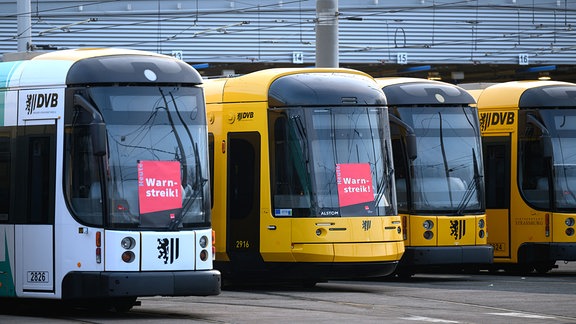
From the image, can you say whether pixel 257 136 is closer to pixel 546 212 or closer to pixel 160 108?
pixel 160 108

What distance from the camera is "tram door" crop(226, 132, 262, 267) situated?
19438 mm

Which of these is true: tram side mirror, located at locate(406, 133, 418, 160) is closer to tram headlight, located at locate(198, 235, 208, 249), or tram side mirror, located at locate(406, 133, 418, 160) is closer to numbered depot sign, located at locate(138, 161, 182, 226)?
tram headlight, located at locate(198, 235, 208, 249)

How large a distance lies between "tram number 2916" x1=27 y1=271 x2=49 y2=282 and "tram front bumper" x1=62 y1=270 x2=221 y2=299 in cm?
28

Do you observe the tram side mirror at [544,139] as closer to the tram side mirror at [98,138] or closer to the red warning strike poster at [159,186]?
the red warning strike poster at [159,186]

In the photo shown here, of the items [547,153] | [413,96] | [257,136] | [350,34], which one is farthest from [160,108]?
[350,34]

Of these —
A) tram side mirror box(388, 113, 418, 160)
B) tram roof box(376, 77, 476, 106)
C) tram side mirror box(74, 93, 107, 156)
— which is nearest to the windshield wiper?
tram roof box(376, 77, 476, 106)

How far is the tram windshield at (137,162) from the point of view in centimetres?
1496

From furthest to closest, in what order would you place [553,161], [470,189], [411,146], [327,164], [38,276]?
1. [553,161]
2. [470,189]
3. [411,146]
4. [327,164]
5. [38,276]

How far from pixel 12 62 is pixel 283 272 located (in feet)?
16.4

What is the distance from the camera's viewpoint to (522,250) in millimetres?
23156

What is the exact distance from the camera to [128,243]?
14906mm

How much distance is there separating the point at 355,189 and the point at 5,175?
5.19 metres

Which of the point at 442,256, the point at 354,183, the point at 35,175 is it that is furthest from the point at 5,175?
the point at 442,256

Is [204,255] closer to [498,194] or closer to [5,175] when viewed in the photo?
[5,175]
